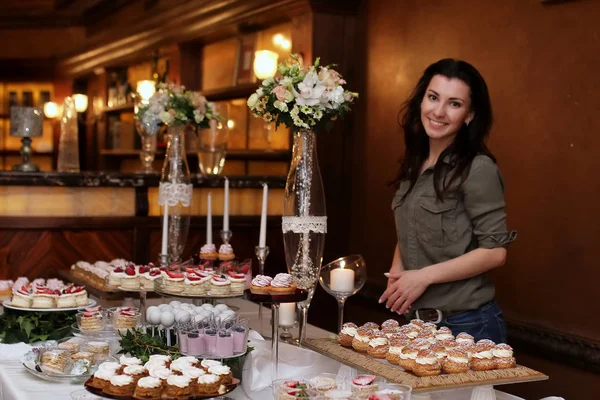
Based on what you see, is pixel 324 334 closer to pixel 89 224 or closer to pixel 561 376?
pixel 561 376

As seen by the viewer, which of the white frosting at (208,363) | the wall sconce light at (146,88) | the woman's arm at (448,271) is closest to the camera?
the white frosting at (208,363)

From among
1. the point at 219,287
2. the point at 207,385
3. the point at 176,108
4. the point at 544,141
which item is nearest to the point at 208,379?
the point at 207,385

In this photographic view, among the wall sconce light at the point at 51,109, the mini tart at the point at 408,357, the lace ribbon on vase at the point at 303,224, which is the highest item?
the wall sconce light at the point at 51,109

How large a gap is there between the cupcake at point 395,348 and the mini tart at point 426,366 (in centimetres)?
9

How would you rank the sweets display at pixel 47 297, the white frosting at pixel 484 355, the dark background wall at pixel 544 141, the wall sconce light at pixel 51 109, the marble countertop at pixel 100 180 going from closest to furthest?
1. the white frosting at pixel 484 355
2. the sweets display at pixel 47 297
3. the dark background wall at pixel 544 141
4. the marble countertop at pixel 100 180
5. the wall sconce light at pixel 51 109

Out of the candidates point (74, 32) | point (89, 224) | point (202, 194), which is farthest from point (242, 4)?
point (74, 32)

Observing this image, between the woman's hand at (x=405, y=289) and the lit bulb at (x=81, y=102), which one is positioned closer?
the woman's hand at (x=405, y=289)

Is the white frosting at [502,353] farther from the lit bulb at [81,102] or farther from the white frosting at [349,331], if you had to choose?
the lit bulb at [81,102]

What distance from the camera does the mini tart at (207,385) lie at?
196 centimetres

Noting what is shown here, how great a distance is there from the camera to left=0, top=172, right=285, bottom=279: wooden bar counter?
15.8 feet

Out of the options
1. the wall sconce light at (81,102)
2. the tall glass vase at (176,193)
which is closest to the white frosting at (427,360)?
the tall glass vase at (176,193)

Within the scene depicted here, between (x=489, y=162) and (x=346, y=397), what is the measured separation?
3.99 ft

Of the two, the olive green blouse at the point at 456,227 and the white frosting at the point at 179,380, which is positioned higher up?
the olive green blouse at the point at 456,227

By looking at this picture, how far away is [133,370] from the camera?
6.51 feet
